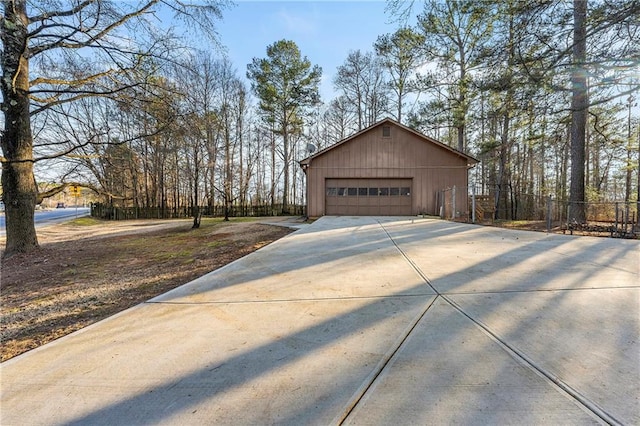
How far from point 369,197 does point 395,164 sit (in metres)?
2.18

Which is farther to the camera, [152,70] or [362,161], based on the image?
[362,161]

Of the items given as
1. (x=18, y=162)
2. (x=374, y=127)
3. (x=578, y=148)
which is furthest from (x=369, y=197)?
(x=18, y=162)

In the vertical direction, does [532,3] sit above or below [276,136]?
below

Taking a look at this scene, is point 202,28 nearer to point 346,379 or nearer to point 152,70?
point 152,70

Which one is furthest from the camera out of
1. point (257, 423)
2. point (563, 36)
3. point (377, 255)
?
point (563, 36)

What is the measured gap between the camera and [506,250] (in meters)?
5.21

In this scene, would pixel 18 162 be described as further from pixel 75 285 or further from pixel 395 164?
pixel 395 164

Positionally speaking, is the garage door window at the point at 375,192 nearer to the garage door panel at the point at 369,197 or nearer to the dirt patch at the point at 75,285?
the garage door panel at the point at 369,197

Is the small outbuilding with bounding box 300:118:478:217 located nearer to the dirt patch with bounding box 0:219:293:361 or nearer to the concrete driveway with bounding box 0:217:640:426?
the dirt patch with bounding box 0:219:293:361

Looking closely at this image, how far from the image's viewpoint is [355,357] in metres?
Result: 1.96

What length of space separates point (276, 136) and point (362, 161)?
45.5 ft

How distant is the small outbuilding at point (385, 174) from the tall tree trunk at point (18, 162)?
1021 cm

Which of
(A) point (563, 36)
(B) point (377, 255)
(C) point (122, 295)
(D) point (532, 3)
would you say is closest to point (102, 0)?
(C) point (122, 295)

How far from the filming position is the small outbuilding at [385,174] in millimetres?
14578
